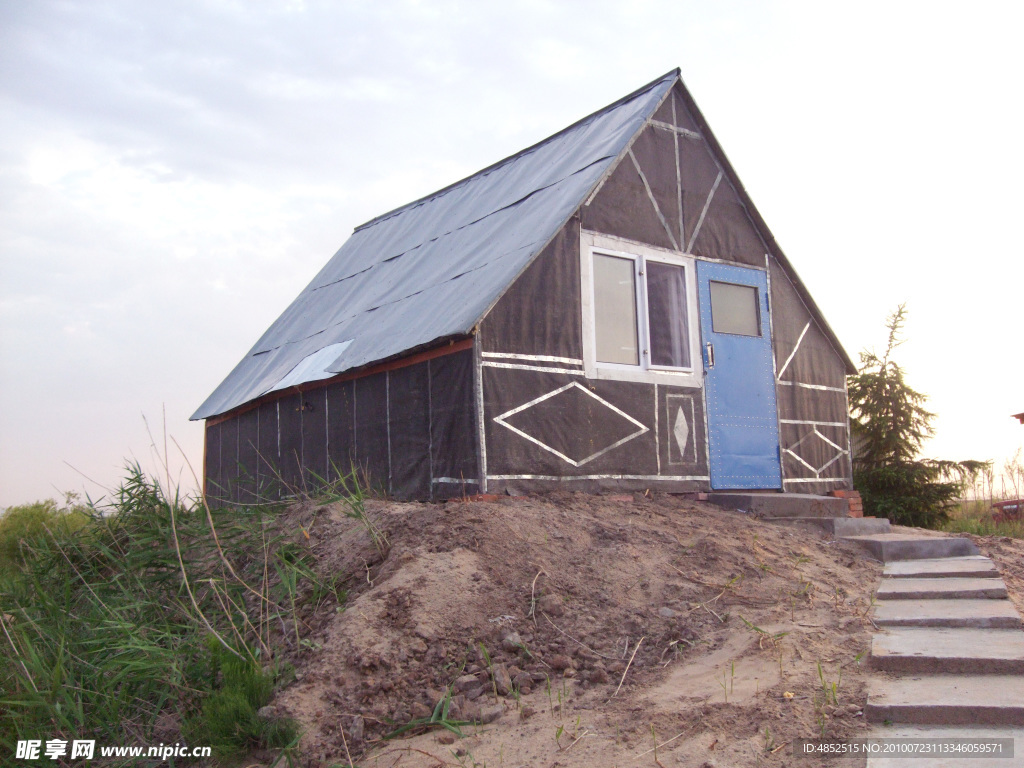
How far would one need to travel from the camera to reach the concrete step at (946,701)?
148 inches

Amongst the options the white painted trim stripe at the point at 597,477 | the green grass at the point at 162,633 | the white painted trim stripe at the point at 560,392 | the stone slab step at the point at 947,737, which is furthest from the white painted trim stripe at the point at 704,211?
the stone slab step at the point at 947,737

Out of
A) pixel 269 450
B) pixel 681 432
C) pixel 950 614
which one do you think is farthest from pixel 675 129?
pixel 269 450

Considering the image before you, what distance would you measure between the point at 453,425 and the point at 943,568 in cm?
402

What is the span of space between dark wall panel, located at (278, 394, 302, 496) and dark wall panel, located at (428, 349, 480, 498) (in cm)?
272

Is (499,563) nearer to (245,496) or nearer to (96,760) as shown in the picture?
(96,760)

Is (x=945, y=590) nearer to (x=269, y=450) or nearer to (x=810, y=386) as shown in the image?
(x=810, y=386)

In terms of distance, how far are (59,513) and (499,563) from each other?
37.3ft

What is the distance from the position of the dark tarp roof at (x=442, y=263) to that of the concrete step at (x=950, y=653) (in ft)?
12.9

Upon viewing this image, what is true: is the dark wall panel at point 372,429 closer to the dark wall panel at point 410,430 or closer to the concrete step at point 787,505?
the dark wall panel at point 410,430

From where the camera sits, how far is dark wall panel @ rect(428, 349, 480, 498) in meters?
7.23

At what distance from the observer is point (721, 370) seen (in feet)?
30.5

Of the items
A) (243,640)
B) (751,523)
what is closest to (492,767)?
(243,640)

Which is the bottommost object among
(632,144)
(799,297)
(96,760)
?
(96,760)

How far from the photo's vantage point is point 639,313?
8641 mm
